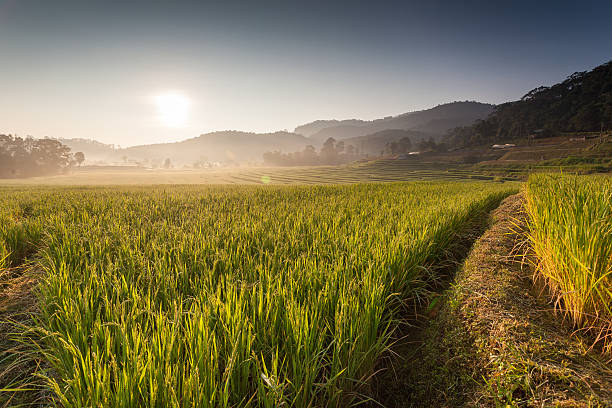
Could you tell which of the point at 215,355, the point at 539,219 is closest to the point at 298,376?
the point at 215,355

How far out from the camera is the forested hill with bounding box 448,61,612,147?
67250 mm

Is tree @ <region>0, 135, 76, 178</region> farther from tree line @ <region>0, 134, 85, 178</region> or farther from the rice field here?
the rice field

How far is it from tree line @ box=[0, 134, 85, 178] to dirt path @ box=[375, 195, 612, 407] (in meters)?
118

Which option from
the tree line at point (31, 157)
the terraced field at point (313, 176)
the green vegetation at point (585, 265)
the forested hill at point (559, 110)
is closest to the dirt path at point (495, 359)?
the green vegetation at point (585, 265)

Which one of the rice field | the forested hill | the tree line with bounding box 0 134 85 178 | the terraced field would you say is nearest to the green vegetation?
the rice field

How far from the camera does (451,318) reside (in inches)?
78.2

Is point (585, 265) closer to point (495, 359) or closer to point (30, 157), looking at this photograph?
point (495, 359)

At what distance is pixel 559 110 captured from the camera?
8106 centimetres

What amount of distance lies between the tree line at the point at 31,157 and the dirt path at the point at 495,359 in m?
118

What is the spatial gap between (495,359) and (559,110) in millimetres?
119796

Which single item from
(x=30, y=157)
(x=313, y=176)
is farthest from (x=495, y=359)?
(x=30, y=157)

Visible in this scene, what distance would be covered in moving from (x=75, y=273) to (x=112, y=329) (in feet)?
4.05

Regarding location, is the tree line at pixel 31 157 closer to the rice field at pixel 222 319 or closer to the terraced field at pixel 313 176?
the terraced field at pixel 313 176

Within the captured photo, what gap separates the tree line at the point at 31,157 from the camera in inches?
2992
